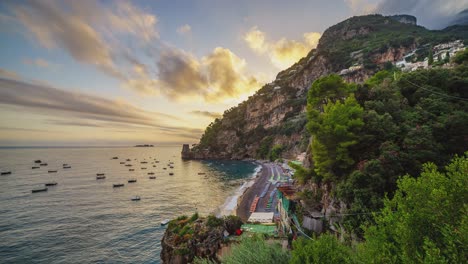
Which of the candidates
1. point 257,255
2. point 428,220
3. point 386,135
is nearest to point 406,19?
point 386,135

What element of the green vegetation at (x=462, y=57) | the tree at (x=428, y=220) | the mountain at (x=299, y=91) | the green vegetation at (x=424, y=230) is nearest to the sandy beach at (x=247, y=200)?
the green vegetation at (x=424, y=230)

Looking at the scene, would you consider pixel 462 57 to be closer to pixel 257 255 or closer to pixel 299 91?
pixel 257 255

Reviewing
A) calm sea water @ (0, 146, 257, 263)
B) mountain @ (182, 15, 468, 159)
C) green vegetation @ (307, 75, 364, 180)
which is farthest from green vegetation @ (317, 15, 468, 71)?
calm sea water @ (0, 146, 257, 263)

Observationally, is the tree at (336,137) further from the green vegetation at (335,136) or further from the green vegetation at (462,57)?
the green vegetation at (462,57)

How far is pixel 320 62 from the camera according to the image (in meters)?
98.1

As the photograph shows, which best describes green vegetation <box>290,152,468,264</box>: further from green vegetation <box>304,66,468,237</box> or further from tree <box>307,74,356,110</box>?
tree <box>307,74,356,110</box>

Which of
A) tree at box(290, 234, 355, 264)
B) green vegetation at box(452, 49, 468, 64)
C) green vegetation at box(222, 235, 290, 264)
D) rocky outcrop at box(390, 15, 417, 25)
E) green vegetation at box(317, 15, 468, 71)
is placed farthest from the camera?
rocky outcrop at box(390, 15, 417, 25)

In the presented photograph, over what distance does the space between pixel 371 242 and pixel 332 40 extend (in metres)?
152

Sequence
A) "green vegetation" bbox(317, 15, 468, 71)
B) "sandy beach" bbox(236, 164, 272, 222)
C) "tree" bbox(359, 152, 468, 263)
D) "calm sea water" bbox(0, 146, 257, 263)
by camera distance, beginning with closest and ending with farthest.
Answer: "tree" bbox(359, 152, 468, 263)
"calm sea water" bbox(0, 146, 257, 263)
"sandy beach" bbox(236, 164, 272, 222)
"green vegetation" bbox(317, 15, 468, 71)

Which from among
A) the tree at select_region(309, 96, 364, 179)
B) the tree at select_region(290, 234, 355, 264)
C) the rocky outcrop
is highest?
the rocky outcrop

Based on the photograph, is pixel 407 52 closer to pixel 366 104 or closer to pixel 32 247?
pixel 366 104

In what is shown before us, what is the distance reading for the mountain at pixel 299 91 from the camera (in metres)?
75.1

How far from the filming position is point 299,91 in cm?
10650

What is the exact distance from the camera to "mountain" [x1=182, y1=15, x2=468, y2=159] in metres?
75.1
